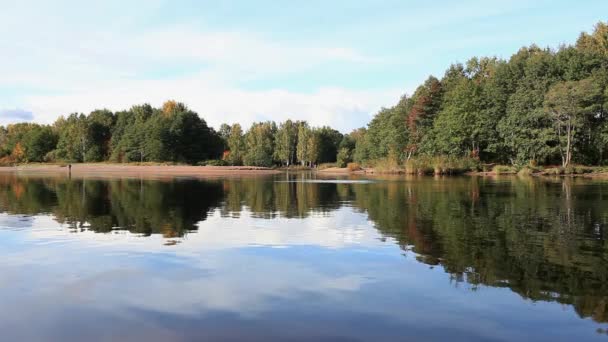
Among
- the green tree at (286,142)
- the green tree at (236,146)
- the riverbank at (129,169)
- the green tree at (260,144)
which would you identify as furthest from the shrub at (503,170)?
the green tree at (286,142)

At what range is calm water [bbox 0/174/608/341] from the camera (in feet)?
25.6

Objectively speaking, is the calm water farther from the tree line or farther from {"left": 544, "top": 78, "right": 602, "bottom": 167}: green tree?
the tree line

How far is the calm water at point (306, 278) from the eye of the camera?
25.6 feet

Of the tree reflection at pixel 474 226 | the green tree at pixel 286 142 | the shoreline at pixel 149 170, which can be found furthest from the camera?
the green tree at pixel 286 142

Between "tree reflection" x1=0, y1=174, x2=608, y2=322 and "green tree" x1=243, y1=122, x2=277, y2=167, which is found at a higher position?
"green tree" x1=243, y1=122, x2=277, y2=167

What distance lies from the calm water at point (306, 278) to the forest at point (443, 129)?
55.0 m

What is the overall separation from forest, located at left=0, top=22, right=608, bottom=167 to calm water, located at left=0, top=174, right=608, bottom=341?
2165 inches

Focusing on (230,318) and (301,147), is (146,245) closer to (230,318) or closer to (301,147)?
(230,318)

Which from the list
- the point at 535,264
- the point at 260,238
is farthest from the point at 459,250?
the point at 260,238

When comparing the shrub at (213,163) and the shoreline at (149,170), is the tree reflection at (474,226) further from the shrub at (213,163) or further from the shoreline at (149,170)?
the shrub at (213,163)

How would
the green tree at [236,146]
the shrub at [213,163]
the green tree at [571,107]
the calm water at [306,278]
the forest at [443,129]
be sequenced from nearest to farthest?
the calm water at [306,278], the green tree at [571,107], the forest at [443,129], the shrub at [213,163], the green tree at [236,146]

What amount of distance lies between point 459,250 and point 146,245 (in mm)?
9248

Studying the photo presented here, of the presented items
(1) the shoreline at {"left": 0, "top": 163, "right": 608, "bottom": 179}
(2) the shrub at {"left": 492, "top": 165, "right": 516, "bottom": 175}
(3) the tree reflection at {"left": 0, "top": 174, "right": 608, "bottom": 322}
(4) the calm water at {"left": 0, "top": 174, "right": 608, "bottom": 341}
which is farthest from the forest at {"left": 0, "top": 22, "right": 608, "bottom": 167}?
(4) the calm water at {"left": 0, "top": 174, "right": 608, "bottom": 341}

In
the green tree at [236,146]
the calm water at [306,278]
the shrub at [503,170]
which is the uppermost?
the green tree at [236,146]
